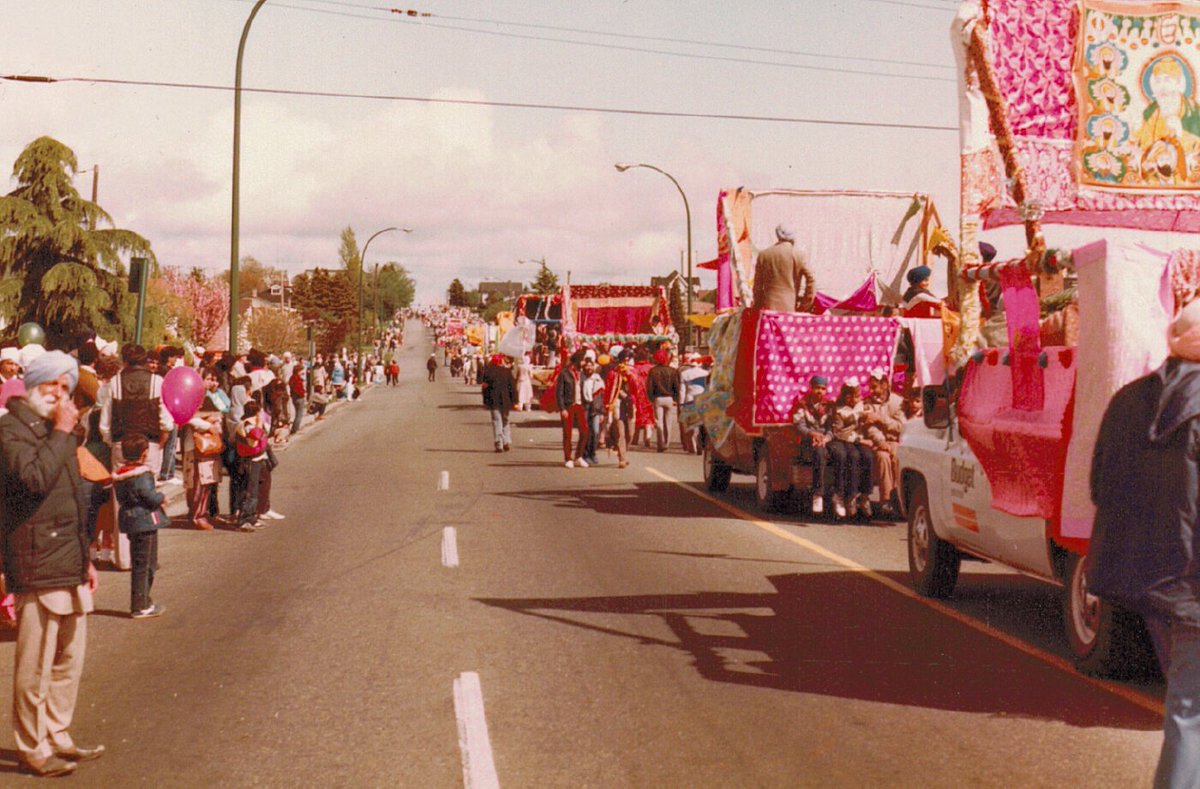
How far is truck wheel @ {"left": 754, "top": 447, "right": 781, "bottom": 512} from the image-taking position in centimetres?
1541

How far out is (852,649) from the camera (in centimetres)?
794

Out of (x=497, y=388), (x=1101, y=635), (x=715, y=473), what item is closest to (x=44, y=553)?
(x=1101, y=635)

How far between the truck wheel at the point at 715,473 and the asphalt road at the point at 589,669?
3737mm

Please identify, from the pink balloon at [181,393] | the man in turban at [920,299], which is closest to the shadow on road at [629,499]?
the man in turban at [920,299]

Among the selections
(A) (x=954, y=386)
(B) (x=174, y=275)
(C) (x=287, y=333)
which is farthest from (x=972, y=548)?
(B) (x=174, y=275)

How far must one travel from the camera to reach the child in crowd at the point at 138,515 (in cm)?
946

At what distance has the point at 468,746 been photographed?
594 cm

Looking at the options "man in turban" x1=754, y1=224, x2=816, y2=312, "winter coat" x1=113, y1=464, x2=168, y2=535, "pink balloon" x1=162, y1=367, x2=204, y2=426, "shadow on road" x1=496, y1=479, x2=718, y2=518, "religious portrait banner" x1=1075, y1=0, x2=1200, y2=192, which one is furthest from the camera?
"shadow on road" x1=496, y1=479, x2=718, y2=518

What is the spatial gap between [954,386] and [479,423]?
28399 millimetres

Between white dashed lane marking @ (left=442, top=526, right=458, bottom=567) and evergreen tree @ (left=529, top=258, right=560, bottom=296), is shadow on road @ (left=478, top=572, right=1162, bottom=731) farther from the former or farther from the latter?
evergreen tree @ (left=529, top=258, right=560, bottom=296)

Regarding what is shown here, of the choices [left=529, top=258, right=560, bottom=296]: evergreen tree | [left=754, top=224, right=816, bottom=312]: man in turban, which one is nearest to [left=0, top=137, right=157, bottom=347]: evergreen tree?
Result: [left=754, top=224, right=816, bottom=312]: man in turban

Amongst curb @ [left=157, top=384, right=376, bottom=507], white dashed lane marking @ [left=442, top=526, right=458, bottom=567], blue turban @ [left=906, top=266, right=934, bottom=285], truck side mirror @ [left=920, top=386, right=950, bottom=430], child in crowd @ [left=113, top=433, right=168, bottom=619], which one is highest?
blue turban @ [left=906, top=266, right=934, bottom=285]

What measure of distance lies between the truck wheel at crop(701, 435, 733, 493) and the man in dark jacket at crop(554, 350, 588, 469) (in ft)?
16.0

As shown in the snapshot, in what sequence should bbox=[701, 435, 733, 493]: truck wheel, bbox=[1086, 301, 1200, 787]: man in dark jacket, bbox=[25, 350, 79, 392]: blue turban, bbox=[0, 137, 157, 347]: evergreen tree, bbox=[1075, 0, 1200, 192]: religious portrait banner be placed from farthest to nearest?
1. bbox=[0, 137, 157, 347]: evergreen tree
2. bbox=[701, 435, 733, 493]: truck wheel
3. bbox=[1075, 0, 1200, 192]: religious portrait banner
4. bbox=[25, 350, 79, 392]: blue turban
5. bbox=[1086, 301, 1200, 787]: man in dark jacket
